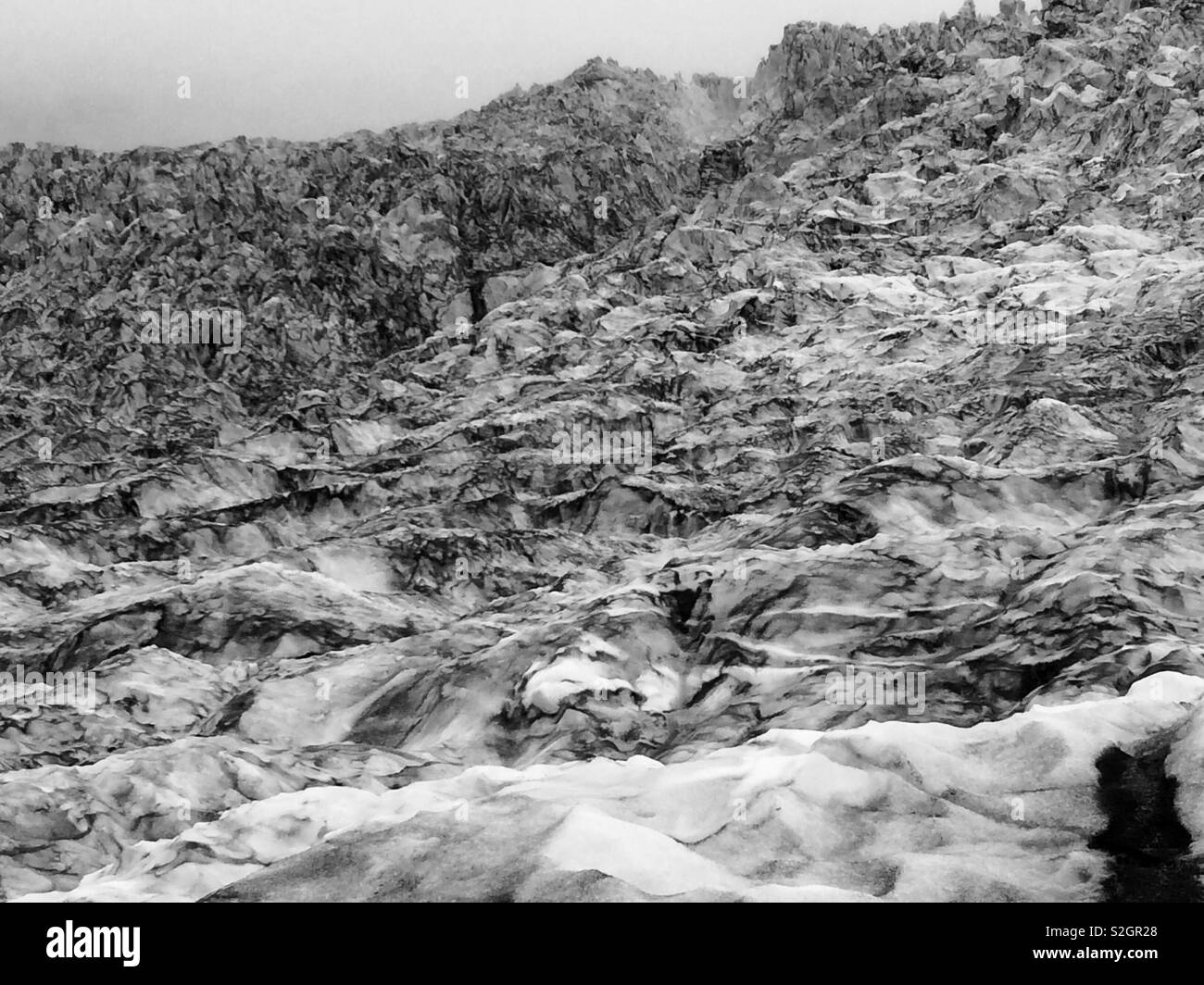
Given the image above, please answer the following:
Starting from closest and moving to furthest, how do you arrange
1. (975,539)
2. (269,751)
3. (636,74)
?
(269,751) → (975,539) → (636,74)

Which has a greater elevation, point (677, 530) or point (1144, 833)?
point (1144, 833)

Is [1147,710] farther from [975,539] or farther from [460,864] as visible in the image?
[975,539]

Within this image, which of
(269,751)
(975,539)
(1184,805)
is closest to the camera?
(1184,805)

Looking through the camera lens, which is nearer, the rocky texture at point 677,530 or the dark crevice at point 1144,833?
the dark crevice at point 1144,833

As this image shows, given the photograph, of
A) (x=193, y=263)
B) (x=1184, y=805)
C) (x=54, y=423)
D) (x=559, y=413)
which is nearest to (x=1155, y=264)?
(x=559, y=413)

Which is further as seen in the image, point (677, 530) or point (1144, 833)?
point (677, 530)

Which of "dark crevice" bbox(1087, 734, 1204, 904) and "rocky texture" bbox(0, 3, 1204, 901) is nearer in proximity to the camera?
"dark crevice" bbox(1087, 734, 1204, 904)

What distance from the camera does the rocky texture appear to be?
37.4ft

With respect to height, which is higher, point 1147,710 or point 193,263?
point 193,263

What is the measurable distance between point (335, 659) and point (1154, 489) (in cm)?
1934

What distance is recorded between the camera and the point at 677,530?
35344 millimetres

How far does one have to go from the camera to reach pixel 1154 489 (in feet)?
89.8

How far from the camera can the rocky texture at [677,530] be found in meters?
11.4

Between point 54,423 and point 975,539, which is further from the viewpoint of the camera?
point 54,423
